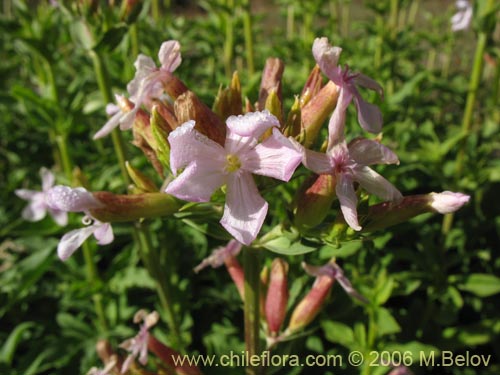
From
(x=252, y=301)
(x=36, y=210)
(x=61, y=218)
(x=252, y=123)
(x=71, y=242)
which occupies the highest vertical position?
(x=252, y=123)

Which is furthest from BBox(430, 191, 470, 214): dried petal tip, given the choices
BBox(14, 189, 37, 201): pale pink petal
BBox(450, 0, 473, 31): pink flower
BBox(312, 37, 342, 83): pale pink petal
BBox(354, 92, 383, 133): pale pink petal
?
BBox(450, 0, 473, 31): pink flower

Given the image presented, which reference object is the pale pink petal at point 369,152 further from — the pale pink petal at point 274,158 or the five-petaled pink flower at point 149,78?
the five-petaled pink flower at point 149,78

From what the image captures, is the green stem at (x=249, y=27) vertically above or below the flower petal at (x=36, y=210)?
above

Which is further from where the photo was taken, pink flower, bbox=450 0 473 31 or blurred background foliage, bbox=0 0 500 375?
pink flower, bbox=450 0 473 31

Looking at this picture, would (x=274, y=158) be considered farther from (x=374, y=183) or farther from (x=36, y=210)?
(x=36, y=210)

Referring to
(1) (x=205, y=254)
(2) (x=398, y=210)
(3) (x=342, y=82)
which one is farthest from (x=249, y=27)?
(2) (x=398, y=210)

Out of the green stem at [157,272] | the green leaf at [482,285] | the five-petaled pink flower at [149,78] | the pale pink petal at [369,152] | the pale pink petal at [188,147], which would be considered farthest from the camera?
the green leaf at [482,285]

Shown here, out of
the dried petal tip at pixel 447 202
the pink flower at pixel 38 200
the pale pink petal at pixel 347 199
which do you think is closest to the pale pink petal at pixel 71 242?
the pale pink petal at pixel 347 199

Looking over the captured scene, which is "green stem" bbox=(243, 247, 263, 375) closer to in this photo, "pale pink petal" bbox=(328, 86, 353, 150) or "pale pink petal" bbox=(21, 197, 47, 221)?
"pale pink petal" bbox=(328, 86, 353, 150)
